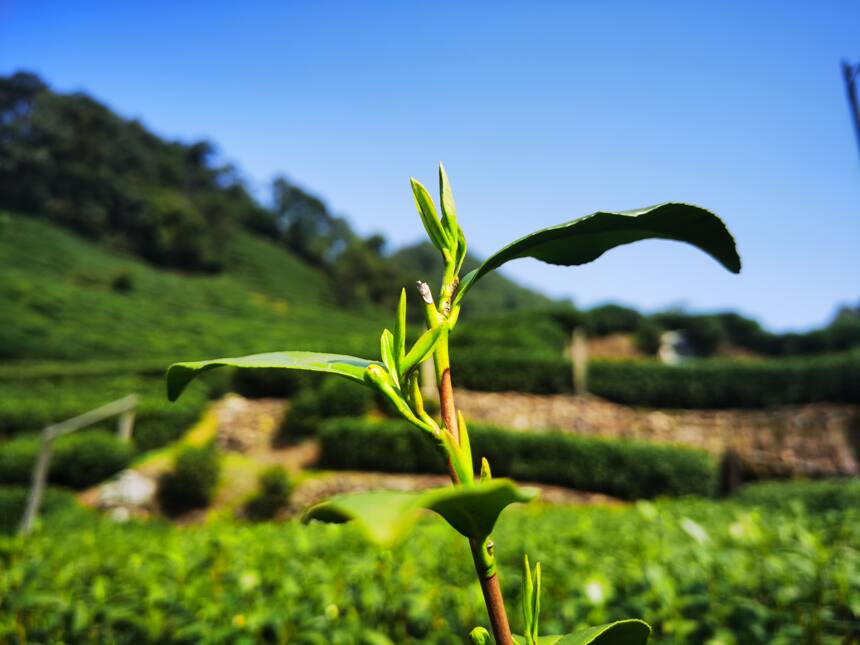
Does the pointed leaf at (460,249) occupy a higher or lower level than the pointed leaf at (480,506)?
higher

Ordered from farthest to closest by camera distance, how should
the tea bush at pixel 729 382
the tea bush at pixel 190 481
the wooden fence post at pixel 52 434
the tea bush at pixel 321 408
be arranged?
the tea bush at pixel 729 382 < the tea bush at pixel 321 408 < the tea bush at pixel 190 481 < the wooden fence post at pixel 52 434

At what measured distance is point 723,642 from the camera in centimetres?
125

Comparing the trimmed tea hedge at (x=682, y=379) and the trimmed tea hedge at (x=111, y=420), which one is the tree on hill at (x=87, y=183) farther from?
the trimmed tea hedge at (x=682, y=379)

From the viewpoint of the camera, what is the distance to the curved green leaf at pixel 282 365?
0.51 metres

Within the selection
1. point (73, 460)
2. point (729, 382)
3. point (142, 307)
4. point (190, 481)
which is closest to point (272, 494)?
point (190, 481)

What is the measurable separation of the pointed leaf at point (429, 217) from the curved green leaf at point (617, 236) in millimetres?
46

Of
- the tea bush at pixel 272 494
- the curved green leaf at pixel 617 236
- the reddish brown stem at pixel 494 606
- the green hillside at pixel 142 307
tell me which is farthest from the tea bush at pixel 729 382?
the reddish brown stem at pixel 494 606

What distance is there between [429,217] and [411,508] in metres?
0.34

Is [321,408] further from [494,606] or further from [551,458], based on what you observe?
[494,606]

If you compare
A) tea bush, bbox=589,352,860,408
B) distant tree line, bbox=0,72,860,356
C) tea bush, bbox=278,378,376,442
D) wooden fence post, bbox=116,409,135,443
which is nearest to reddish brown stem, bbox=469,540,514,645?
tea bush, bbox=278,378,376,442

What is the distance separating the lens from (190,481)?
10148 millimetres

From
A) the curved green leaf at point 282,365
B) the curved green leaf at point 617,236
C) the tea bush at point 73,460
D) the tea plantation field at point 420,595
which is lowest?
the tea bush at point 73,460

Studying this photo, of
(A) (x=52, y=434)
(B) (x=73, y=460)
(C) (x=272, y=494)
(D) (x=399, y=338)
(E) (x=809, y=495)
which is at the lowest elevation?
(E) (x=809, y=495)

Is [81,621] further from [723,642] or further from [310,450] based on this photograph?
[310,450]
